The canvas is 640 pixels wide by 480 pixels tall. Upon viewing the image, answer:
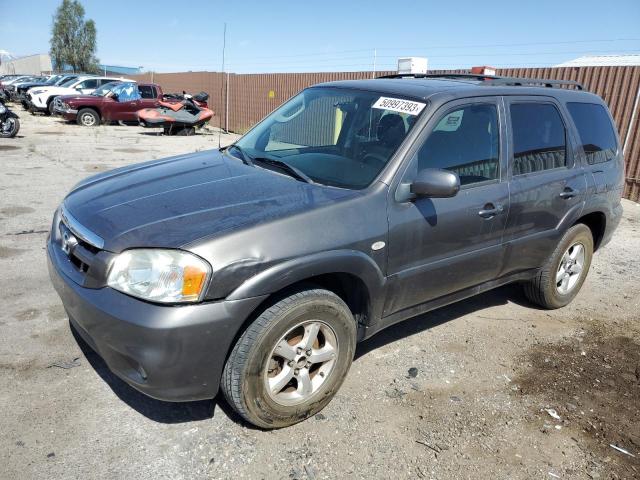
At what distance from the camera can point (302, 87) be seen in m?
16.2

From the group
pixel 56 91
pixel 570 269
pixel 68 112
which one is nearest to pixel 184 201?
pixel 570 269

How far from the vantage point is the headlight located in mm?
2309

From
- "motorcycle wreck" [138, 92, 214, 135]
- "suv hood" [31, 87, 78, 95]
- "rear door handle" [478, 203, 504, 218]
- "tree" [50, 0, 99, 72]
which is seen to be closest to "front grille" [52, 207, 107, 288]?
"rear door handle" [478, 203, 504, 218]

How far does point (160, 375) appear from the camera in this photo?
2.35 meters

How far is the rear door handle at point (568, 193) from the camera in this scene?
3998 millimetres

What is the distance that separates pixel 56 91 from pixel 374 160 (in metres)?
21.5

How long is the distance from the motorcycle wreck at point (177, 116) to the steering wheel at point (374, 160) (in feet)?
49.8

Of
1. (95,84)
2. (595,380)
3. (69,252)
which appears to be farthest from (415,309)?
(95,84)

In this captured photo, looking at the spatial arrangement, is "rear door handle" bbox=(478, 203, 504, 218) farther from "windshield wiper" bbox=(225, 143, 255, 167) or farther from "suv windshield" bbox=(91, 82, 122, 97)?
"suv windshield" bbox=(91, 82, 122, 97)

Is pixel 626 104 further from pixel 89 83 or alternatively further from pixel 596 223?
pixel 89 83

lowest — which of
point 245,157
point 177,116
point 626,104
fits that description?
point 177,116

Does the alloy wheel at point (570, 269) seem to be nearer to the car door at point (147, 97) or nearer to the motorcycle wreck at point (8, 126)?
the motorcycle wreck at point (8, 126)

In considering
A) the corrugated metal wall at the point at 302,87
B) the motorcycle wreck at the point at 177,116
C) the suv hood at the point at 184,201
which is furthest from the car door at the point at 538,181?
the motorcycle wreck at the point at 177,116

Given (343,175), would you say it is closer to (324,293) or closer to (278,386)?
(324,293)
